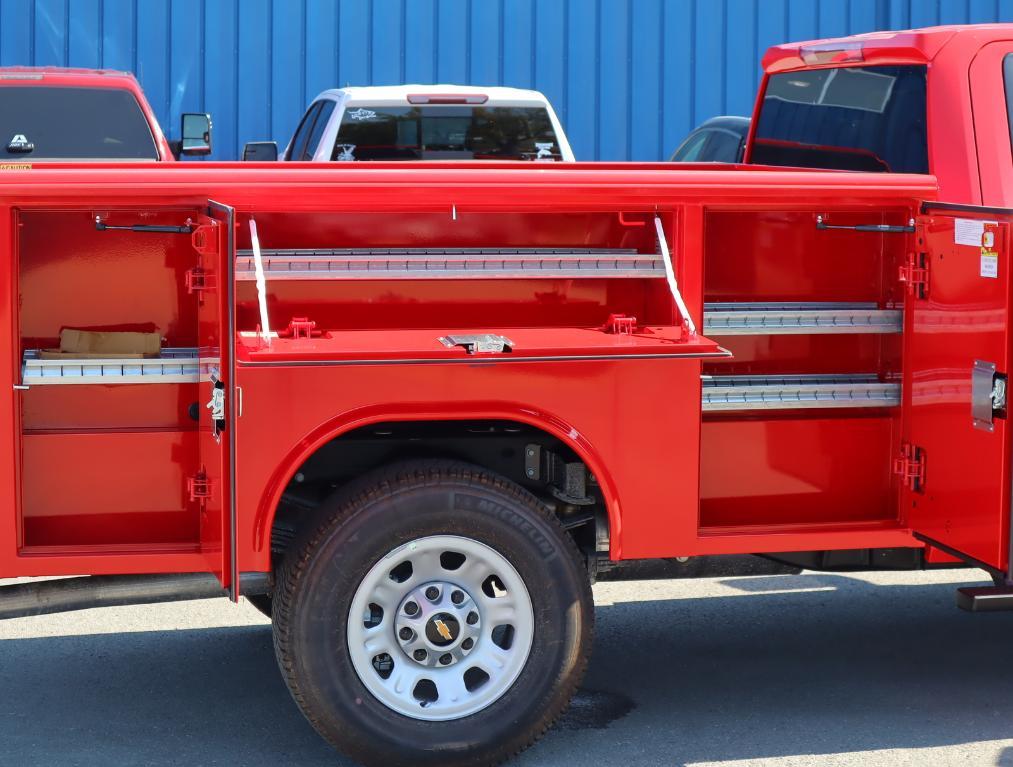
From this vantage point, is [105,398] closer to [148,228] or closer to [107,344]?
[107,344]

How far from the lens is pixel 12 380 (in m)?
4.32

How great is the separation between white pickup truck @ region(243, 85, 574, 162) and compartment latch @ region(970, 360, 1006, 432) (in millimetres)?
5537

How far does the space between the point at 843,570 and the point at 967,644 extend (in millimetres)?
1248

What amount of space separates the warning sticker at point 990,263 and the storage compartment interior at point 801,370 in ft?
1.37

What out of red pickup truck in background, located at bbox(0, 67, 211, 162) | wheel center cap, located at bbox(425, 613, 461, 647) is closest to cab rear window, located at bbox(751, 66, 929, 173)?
wheel center cap, located at bbox(425, 613, 461, 647)

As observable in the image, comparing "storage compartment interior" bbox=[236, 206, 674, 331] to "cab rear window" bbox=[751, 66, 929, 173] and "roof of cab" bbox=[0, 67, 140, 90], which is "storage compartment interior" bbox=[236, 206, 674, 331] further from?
"roof of cab" bbox=[0, 67, 140, 90]

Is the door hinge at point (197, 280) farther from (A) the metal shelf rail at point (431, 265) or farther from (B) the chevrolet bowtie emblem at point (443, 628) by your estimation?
(B) the chevrolet bowtie emblem at point (443, 628)

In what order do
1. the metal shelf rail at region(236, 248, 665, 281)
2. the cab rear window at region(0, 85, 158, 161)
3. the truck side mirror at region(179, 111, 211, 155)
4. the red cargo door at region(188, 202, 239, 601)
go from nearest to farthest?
1. the red cargo door at region(188, 202, 239, 601)
2. the metal shelf rail at region(236, 248, 665, 281)
3. the cab rear window at region(0, 85, 158, 161)
4. the truck side mirror at region(179, 111, 211, 155)

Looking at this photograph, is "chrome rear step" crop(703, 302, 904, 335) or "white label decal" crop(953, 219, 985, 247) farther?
"chrome rear step" crop(703, 302, 904, 335)

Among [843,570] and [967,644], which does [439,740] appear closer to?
[843,570]

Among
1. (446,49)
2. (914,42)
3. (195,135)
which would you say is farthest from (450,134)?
(914,42)

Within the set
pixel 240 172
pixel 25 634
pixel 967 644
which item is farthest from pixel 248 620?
pixel 967 644

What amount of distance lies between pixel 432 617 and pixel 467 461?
566 mm

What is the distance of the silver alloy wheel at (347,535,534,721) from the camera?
14.6 feet
